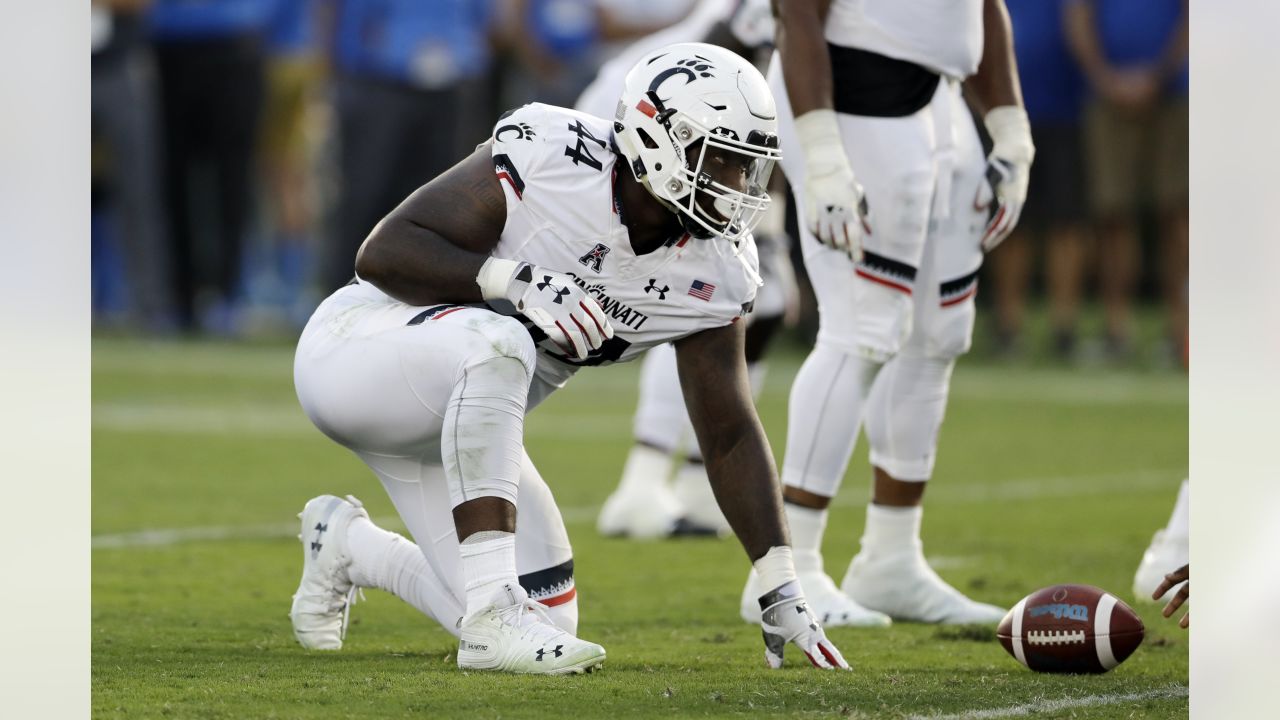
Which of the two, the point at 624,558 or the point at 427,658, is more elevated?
the point at 427,658

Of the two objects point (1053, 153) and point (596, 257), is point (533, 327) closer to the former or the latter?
point (596, 257)

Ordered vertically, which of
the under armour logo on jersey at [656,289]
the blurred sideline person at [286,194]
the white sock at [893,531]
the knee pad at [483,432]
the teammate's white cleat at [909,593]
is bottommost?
the blurred sideline person at [286,194]

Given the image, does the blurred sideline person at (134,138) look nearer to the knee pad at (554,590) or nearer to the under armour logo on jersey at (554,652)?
the knee pad at (554,590)

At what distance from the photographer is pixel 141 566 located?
16.3 feet

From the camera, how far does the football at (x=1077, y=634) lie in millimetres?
3609

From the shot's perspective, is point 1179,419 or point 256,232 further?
point 256,232

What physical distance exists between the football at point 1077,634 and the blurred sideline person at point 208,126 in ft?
32.1

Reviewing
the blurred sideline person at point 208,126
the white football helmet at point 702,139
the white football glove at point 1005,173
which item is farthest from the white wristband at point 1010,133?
the blurred sideline person at point 208,126

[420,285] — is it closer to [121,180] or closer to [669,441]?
[669,441]

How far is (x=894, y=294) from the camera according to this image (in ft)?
14.0

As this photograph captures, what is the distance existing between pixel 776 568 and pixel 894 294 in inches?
39.1

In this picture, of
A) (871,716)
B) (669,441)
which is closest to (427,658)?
(871,716)

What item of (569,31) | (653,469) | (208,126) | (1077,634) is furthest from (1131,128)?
(1077,634)

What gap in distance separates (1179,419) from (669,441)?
417 cm
